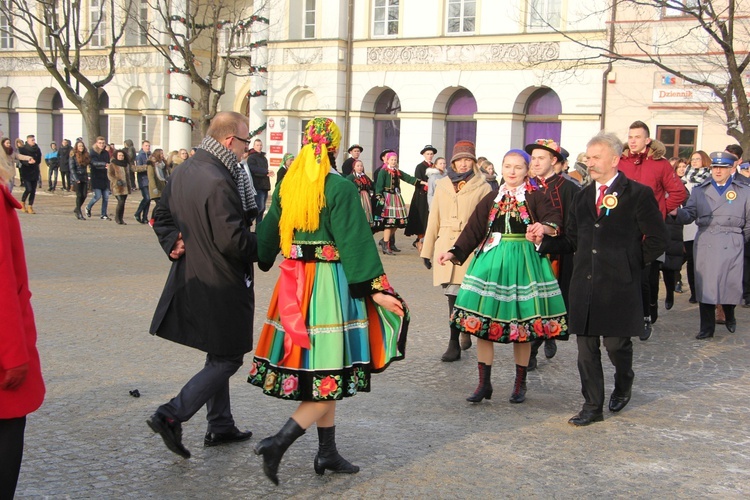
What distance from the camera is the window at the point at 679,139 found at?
2248 cm

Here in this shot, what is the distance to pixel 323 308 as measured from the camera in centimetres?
478

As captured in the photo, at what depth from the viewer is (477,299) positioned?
21.5 feet

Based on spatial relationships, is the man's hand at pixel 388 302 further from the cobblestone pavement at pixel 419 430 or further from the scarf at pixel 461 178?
the scarf at pixel 461 178

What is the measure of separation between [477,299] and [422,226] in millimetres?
A: 9879

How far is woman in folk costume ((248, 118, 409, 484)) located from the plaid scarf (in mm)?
342

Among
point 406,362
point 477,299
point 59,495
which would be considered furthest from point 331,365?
point 406,362

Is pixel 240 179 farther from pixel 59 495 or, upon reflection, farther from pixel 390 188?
pixel 390 188

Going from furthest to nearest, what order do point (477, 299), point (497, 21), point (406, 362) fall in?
point (497, 21), point (406, 362), point (477, 299)

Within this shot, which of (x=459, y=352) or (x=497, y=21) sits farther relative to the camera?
(x=497, y=21)

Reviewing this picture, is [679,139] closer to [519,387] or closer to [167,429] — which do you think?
[519,387]

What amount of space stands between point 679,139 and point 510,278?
17.7 meters

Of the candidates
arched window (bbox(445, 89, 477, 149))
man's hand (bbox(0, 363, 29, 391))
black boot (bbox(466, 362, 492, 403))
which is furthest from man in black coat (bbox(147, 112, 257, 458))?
arched window (bbox(445, 89, 477, 149))

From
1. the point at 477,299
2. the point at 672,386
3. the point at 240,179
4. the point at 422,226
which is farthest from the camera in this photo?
the point at 422,226

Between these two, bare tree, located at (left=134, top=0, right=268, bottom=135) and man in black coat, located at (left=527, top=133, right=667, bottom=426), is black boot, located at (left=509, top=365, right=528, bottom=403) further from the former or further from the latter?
bare tree, located at (left=134, top=0, right=268, bottom=135)
